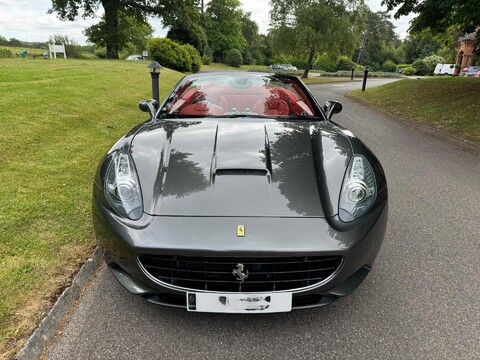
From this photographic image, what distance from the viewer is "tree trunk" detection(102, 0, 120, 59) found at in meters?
29.2

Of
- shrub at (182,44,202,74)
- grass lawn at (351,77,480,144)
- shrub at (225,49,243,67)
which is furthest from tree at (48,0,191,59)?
shrub at (225,49,243,67)

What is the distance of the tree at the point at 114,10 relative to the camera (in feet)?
95.2

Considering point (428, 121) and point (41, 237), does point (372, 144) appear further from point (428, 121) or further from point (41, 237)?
point (41, 237)

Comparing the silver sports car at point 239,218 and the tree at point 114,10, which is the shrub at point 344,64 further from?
the silver sports car at point 239,218

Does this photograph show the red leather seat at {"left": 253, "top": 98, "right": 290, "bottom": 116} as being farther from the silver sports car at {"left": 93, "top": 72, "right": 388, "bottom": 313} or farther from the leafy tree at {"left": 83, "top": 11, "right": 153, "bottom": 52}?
the leafy tree at {"left": 83, "top": 11, "right": 153, "bottom": 52}

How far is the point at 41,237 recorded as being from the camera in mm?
2846

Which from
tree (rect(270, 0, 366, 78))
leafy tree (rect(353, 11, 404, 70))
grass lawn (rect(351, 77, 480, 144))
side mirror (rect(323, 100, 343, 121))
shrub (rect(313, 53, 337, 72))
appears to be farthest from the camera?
leafy tree (rect(353, 11, 404, 70))

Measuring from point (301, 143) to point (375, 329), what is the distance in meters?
1.25

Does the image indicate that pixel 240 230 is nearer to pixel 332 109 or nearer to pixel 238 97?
pixel 238 97

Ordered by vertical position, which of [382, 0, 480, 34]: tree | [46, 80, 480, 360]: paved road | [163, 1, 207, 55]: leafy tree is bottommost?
[46, 80, 480, 360]: paved road

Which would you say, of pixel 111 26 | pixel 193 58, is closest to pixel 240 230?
pixel 193 58

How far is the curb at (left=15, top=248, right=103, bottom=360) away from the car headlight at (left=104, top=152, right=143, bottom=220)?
69cm

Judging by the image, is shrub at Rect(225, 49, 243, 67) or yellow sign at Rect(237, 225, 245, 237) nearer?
yellow sign at Rect(237, 225, 245, 237)

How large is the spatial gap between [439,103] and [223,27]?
56600 millimetres
